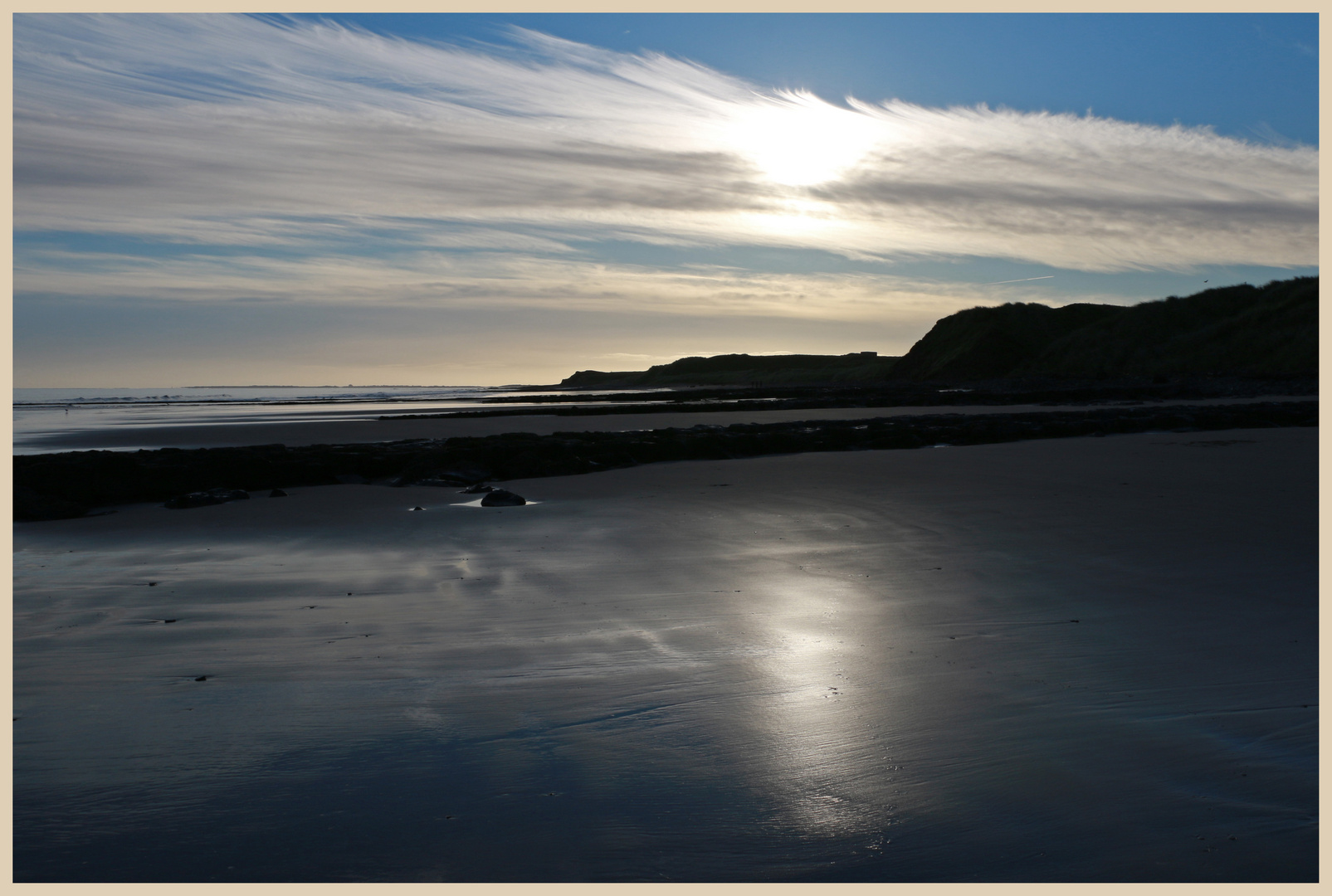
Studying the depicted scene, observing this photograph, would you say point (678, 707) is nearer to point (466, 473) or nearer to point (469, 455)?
point (466, 473)

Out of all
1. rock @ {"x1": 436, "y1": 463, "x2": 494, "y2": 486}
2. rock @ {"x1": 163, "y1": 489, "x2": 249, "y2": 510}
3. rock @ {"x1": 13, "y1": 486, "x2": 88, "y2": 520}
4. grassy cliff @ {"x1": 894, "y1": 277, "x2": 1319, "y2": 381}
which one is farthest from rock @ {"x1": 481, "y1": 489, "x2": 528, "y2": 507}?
grassy cliff @ {"x1": 894, "y1": 277, "x2": 1319, "y2": 381}

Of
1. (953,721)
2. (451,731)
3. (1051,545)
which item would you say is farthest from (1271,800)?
(1051,545)

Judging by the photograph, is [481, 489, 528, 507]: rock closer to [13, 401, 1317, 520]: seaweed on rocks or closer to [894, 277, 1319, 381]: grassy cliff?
[13, 401, 1317, 520]: seaweed on rocks

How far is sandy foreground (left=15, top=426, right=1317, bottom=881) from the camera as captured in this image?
8.30 feet

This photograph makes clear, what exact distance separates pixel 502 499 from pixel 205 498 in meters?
3.34

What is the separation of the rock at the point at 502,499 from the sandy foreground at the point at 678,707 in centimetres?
206

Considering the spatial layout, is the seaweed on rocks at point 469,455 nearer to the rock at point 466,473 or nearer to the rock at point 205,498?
the rock at point 466,473

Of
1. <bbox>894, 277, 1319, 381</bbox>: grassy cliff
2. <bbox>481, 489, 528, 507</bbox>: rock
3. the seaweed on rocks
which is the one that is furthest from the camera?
<bbox>894, 277, 1319, 381</bbox>: grassy cliff

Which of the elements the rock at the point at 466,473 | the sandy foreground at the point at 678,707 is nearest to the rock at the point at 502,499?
the rock at the point at 466,473

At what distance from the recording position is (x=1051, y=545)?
21.9ft

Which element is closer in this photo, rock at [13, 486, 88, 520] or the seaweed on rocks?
rock at [13, 486, 88, 520]

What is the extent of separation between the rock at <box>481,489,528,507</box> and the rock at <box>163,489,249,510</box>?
9.72 feet

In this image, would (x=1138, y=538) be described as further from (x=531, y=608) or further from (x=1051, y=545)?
(x=531, y=608)

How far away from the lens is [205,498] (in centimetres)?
980
